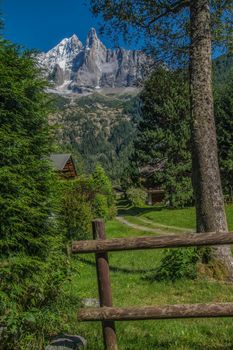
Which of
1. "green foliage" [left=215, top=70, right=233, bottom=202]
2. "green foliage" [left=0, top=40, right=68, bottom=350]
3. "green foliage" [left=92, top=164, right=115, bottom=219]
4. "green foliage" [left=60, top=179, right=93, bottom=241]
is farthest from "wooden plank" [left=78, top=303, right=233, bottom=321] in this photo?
"green foliage" [left=215, top=70, right=233, bottom=202]

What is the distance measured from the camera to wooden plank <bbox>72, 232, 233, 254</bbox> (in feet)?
14.4

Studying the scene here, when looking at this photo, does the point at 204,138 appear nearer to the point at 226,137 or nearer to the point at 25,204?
the point at 25,204

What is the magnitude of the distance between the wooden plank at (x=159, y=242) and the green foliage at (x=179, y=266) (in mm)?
5041

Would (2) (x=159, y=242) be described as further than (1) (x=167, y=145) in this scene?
No

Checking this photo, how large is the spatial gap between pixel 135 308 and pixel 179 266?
5.18m

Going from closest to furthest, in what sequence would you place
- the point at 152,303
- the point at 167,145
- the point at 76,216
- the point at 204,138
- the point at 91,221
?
the point at 91,221, the point at 152,303, the point at 204,138, the point at 76,216, the point at 167,145

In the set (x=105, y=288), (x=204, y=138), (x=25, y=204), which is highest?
(x=204, y=138)

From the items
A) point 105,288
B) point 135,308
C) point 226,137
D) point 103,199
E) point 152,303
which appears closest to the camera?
point 135,308

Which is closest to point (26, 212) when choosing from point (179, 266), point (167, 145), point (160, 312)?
point (160, 312)

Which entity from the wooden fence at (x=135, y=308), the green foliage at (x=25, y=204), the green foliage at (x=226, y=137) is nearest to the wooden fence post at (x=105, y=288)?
the wooden fence at (x=135, y=308)

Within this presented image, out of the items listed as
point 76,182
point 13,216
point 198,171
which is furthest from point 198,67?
point 76,182

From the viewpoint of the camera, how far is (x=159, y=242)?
448 cm

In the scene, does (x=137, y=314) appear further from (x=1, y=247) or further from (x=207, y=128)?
(x=207, y=128)

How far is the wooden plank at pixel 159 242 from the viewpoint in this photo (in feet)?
14.4
